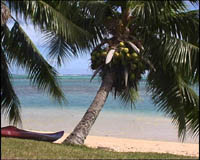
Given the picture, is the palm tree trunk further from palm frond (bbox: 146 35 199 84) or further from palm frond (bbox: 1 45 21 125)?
palm frond (bbox: 1 45 21 125)

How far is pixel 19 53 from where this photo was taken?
805cm

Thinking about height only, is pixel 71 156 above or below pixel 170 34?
below

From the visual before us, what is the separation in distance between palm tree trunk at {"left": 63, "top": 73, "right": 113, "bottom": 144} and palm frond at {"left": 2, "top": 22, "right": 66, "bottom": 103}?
4.30ft

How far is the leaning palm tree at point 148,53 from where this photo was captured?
9430 mm

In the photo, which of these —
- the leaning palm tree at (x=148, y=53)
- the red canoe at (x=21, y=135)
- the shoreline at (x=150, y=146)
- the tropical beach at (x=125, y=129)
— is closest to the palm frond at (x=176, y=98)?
the leaning palm tree at (x=148, y=53)

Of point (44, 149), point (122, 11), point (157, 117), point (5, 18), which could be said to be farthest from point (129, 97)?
point (157, 117)

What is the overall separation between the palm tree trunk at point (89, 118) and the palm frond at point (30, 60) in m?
1.31

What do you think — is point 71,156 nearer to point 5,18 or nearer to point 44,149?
point 44,149

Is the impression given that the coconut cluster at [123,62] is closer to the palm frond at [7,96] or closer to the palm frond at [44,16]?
the palm frond at [44,16]

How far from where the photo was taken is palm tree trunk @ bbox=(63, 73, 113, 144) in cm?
966

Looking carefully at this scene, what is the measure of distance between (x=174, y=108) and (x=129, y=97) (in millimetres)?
2664

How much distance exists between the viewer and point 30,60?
815cm

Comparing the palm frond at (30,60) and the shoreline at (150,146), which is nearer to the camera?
the palm frond at (30,60)

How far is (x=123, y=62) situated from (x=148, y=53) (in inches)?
32.0
